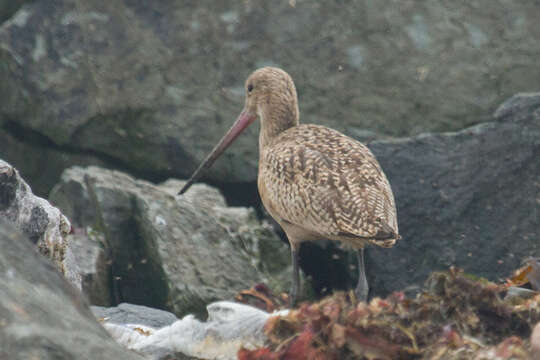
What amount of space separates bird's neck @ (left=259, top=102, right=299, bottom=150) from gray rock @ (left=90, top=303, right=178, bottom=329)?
239 centimetres

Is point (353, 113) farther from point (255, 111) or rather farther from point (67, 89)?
point (67, 89)

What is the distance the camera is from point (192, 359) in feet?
11.6

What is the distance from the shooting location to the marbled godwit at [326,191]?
223 inches

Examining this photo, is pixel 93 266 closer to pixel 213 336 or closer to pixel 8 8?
pixel 213 336

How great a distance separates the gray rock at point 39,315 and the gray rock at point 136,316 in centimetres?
237

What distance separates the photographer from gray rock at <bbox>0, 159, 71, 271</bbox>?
13.6 feet

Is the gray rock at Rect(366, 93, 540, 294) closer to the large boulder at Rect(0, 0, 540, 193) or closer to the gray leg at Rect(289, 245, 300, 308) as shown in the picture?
the gray leg at Rect(289, 245, 300, 308)

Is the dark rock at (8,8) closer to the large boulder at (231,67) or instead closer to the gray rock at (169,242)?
the large boulder at (231,67)

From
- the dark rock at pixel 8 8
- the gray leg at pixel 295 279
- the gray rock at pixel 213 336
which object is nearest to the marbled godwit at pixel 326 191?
the gray leg at pixel 295 279

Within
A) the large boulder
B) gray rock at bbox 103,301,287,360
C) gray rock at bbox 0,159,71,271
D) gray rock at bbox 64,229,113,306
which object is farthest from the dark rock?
gray rock at bbox 103,301,287,360

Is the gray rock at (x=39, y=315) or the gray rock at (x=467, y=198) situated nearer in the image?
the gray rock at (x=39, y=315)

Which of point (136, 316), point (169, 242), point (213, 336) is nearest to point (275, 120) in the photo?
point (169, 242)

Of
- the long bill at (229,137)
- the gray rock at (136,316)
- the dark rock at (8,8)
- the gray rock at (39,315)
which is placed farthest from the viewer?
the dark rock at (8,8)

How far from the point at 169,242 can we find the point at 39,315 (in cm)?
468
